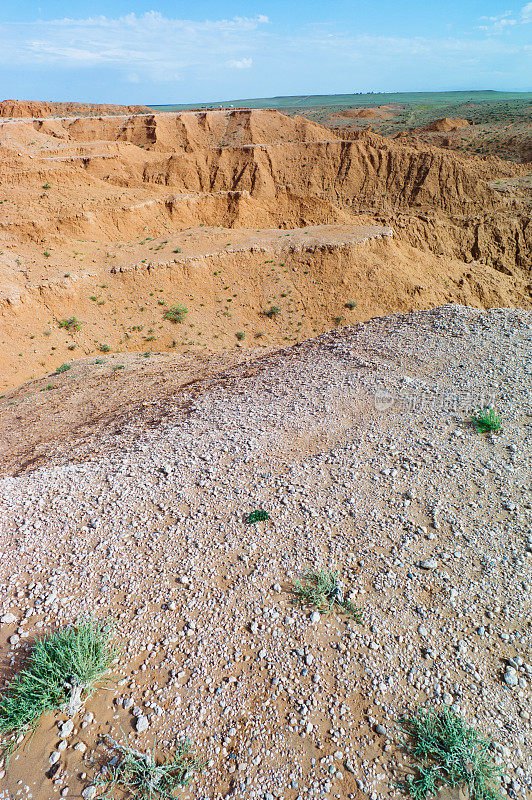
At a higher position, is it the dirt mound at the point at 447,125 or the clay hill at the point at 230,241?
the dirt mound at the point at 447,125

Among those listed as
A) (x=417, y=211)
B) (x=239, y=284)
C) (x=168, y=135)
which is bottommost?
(x=239, y=284)

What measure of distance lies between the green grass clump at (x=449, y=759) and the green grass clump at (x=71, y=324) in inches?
727

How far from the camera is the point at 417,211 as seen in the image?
3284 cm

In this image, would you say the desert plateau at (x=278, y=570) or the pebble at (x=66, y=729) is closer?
the desert plateau at (x=278, y=570)

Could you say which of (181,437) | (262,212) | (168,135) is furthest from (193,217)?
(181,437)

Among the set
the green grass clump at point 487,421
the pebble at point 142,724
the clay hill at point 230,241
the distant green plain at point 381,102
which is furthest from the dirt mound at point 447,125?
the pebble at point 142,724

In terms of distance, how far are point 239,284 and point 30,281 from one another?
945cm

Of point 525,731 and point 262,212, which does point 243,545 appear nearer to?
point 525,731

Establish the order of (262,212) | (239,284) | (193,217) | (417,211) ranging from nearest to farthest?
(239,284), (193,217), (262,212), (417,211)

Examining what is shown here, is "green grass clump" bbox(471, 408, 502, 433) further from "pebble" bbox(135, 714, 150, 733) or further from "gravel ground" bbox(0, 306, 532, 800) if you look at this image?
"pebble" bbox(135, 714, 150, 733)

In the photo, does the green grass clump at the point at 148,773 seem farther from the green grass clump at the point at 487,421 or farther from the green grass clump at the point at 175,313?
the green grass clump at the point at 175,313

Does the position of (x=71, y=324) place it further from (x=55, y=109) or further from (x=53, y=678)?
(x=55, y=109)

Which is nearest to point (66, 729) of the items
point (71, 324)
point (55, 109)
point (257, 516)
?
point (257, 516)

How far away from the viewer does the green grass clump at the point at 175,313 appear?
781 inches
